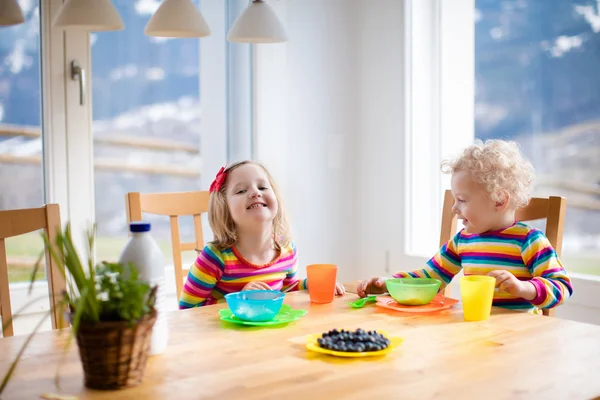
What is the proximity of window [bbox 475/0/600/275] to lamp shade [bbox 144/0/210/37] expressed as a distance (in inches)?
65.8

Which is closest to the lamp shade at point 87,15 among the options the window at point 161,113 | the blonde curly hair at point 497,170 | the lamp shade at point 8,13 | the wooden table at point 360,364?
the lamp shade at point 8,13

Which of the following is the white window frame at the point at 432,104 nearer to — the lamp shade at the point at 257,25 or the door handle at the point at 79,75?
the lamp shade at the point at 257,25

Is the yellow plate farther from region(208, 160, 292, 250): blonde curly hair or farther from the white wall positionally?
the white wall

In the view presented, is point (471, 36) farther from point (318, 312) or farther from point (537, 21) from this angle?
point (318, 312)

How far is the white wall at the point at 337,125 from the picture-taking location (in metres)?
3.38

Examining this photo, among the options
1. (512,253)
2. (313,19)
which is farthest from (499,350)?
(313,19)

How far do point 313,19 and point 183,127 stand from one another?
83 centimetres

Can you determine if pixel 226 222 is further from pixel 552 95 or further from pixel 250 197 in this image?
pixel 552 95

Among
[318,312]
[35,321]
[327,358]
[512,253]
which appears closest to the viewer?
[327,358]

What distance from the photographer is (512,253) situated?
192 centimetres

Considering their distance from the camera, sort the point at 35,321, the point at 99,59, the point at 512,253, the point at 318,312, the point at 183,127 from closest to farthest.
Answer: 1. the point at 318,312
2. the point at 512,253
3. the point at 35,321
4. the point at 99,59
5. the point at 183,127

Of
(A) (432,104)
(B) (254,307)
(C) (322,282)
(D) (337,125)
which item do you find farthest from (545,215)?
(D) (337,125)

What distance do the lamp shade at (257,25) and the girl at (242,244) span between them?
0.37m

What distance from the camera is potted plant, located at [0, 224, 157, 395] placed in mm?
1034
